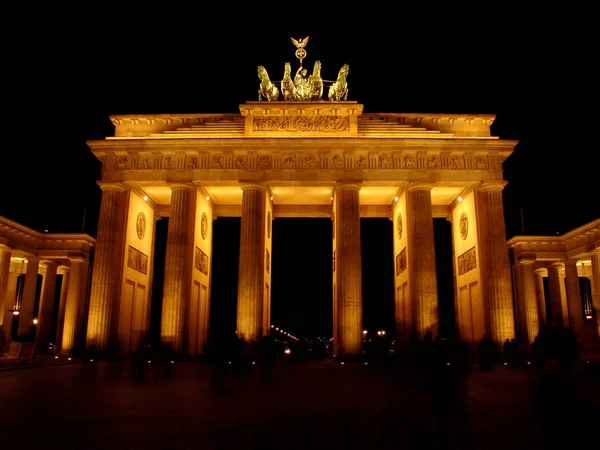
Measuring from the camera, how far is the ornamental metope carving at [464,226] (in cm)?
3303

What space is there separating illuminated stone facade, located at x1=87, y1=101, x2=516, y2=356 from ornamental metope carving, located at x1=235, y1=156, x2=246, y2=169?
85 mm

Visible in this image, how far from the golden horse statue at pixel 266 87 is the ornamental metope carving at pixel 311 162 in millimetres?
5165

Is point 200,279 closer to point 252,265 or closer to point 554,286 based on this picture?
point 252,265

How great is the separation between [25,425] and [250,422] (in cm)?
357

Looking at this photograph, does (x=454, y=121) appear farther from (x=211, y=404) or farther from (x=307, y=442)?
(x=307, y=442)

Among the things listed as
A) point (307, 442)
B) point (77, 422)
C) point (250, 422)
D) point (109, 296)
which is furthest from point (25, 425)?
point (109, 296)

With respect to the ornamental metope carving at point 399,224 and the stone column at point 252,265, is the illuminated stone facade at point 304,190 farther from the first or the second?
the ornamental metope carving at point 399,224

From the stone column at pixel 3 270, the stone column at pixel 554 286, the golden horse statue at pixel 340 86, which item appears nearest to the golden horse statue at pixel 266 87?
the golden horse statue at pixel 340 86

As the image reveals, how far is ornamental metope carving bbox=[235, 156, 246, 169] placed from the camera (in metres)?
31.1

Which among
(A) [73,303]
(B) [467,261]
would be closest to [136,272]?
(A) [73,303]

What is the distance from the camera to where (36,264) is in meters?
40.3

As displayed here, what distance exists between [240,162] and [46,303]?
22323 mm

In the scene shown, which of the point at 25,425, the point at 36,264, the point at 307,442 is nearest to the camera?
the point at 307,442

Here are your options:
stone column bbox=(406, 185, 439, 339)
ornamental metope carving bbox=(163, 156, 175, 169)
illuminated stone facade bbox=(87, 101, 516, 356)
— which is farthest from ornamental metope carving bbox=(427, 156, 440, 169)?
ornamental metope carving bbox=(163, 156, 175, 169)
